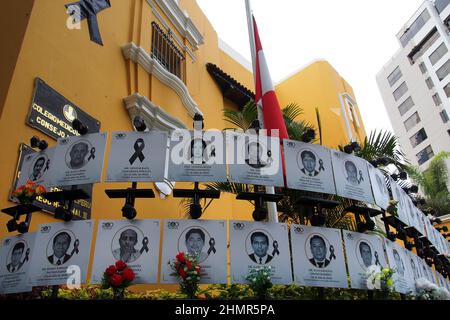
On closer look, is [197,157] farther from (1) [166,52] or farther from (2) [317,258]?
(1) [166,52]

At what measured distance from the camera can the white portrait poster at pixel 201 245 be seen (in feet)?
10.6

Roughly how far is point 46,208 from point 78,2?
3.38 meters

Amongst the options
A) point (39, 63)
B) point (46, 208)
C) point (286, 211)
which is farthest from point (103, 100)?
point (286, 211)

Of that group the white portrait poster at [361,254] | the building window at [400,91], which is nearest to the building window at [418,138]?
the building window at [400,91]

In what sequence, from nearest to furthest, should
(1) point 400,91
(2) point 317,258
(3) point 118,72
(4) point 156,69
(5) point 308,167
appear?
(2) point 317,258
(5) point 308,167
(3) point 118,72
(4) point 156,69
(1) point 400,91

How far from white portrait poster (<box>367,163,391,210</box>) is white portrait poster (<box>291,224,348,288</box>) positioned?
0.95 metres

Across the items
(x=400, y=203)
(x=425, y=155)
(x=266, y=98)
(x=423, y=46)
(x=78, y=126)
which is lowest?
(x=400, y=203)

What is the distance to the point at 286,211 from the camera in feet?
20.2

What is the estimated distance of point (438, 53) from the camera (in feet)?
109

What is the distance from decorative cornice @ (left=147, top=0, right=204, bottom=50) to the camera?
8.84m

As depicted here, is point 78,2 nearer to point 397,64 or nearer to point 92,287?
point 92,287

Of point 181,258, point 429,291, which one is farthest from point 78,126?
point 429,291

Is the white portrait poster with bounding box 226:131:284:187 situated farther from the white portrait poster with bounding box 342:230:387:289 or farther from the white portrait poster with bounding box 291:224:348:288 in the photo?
the white portrait poster with bounding box 342:230:387:289

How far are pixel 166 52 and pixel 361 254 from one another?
670 centimetres
